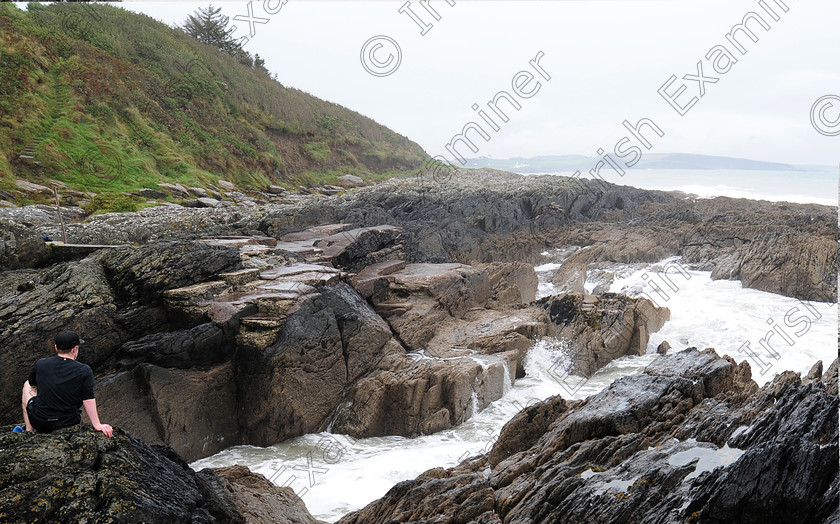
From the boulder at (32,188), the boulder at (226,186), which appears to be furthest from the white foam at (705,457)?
the boulder at (226,186)

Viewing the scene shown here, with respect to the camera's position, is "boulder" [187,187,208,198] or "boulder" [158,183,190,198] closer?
"boulder" [158,183,190,198]

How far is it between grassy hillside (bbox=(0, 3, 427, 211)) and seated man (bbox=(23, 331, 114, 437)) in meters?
18.3

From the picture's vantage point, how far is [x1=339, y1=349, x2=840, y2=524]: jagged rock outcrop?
3.71m

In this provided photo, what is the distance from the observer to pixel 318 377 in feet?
38.9

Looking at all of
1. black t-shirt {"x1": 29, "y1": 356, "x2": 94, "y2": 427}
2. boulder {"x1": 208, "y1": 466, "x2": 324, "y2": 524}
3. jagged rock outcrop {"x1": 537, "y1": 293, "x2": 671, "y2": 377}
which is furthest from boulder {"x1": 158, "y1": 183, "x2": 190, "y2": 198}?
black t-shirt {"x1": 29, "y1": 356, "x2": 94, "y2": 427}

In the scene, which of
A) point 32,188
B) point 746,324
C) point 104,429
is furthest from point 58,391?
point 746,324

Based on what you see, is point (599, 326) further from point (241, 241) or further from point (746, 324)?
point (241, 241)

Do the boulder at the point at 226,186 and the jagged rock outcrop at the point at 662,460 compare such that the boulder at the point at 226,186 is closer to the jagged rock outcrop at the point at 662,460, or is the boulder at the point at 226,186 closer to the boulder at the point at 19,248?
the boulder at the point at 19,248

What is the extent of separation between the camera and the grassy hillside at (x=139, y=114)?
74.7 ft

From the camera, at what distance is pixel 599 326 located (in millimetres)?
15297

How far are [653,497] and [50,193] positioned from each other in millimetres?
23201

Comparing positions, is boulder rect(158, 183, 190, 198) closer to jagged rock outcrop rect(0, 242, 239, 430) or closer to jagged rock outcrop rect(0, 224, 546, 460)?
jagged rock outcrop rect(0, 224, 546, 460)

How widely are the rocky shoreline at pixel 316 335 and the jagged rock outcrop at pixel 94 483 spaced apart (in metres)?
0.32

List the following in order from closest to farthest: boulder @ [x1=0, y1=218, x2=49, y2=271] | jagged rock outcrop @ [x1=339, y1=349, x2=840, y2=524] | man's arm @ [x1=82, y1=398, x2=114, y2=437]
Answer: jagged rock outcrop @ [x1=339, y1=349, x2=840, y2=524] → man's arm @ [x1=82, y1=398, x2=114, y2=437] → boulder @ [x1=0, y1=218, x2=49, y2=271]
